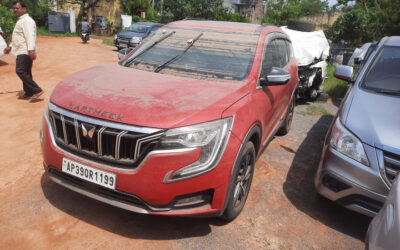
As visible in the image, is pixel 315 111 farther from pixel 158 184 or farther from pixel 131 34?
pixel 131 34

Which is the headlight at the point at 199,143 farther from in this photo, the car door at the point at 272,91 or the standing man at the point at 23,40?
the standing man at the point at 23,40

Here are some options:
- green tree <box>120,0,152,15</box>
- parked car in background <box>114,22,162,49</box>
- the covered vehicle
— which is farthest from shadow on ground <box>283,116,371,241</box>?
green tree <box>120,0,152,15</box>

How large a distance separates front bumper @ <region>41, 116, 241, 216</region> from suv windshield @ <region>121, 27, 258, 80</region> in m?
1.11

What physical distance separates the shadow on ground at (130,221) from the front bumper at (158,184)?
426 millimetres

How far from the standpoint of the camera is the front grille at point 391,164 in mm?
2758

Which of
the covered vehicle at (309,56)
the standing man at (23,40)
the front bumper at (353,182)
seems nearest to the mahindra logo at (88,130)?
the front bumper at (353,182)

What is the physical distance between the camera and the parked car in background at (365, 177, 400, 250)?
64.4 inches

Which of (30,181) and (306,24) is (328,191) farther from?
(306,24)

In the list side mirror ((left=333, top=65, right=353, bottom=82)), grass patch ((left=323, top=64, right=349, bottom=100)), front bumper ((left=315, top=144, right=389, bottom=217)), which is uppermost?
side mirror ((left=333, top=65, right=353, bottom=82))

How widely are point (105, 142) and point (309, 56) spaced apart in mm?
6379

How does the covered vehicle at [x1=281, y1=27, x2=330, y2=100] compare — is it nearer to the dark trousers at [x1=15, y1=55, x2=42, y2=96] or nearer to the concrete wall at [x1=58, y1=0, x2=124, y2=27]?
the dark trousers at [x1=15, y1=55, x2=42, y2=96]

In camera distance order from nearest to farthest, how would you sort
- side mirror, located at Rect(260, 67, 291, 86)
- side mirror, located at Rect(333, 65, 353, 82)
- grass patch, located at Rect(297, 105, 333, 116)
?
side mirror, located at Rect(260, 67, 291, 86) → side mirror, located at Rect(333, 65, 353, 82) → grass patch, located at Rect(297, 105, 333, 116)

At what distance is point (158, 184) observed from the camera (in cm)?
238

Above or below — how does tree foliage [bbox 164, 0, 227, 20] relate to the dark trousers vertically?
above
